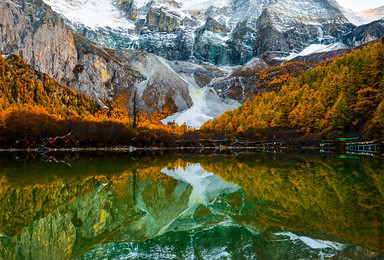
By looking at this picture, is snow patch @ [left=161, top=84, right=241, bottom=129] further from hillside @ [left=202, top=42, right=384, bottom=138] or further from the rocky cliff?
hillside @ [left=202, top=42, right=384, bottom=138]

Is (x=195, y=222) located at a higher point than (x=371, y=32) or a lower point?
lower

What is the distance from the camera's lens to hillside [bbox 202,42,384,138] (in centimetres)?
3984

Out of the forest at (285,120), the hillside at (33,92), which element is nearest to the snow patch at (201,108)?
the hillside at (33,92)

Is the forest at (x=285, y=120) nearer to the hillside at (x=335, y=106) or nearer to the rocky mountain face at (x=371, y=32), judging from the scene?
the hillside at (x=335, y=106)

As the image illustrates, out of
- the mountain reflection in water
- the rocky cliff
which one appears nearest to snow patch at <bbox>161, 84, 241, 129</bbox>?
the rocky cliff

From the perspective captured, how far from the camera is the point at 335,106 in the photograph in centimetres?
4534

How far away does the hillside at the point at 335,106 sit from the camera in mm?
39844

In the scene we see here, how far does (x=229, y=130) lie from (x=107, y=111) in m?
77.8

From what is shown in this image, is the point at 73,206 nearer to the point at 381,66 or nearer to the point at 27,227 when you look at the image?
the point at 27,227

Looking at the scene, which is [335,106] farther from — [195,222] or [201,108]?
[201,108]

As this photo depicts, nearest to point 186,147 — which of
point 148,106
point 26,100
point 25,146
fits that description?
point 25,146

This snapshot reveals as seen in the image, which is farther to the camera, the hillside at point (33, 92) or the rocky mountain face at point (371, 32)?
the rocky mountain face at point (371, 32)

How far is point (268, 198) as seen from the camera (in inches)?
312

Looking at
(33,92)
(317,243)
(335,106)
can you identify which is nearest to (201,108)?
(33,92)
